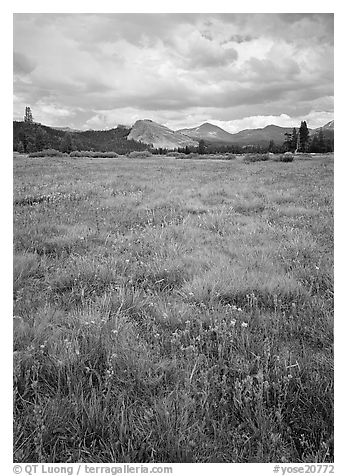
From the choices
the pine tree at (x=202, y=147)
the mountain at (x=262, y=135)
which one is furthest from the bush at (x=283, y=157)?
the pine tree at (x=202, y=147)

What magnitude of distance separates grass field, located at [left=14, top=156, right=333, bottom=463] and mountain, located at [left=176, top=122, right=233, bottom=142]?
1637 millimetres

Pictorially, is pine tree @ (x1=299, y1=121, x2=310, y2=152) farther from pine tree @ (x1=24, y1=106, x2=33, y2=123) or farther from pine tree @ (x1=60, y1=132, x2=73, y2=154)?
pine tree @ (x1=24, y1=106, x2=33, y2=123)

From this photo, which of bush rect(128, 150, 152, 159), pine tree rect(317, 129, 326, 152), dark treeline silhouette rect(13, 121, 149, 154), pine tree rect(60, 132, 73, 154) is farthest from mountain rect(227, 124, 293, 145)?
bush rect(128, 150, 152, 159)

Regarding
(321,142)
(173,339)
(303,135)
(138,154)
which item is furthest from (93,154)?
(173,339)

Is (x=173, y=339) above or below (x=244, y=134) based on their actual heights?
below

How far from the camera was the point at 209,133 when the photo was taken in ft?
17.1

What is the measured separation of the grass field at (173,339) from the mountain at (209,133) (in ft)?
5.37

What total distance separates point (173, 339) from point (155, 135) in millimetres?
5126

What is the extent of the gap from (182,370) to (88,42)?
4.11 m

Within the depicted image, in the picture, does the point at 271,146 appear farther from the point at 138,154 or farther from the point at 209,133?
the point at 138,154

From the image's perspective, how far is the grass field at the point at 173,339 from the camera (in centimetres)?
217

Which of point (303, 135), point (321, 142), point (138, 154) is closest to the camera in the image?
point (321, 142)

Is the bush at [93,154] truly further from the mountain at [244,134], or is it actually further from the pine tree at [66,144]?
the mountain at [244,134]
